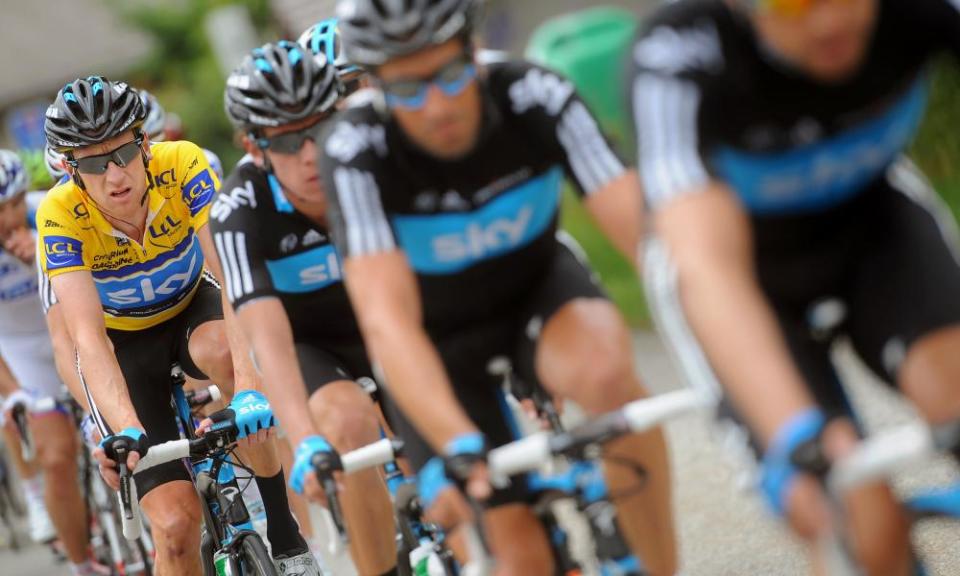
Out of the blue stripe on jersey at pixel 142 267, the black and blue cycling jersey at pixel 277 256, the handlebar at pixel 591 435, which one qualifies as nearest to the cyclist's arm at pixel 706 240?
the handlebar at pixel 591 435

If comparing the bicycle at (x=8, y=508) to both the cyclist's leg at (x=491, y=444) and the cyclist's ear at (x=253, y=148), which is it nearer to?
the cyclist's ear at (x=253, y=148)

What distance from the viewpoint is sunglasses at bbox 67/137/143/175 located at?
6.30 metres

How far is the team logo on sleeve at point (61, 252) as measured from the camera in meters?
6.29

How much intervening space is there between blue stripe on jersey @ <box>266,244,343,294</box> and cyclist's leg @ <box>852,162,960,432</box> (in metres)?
2.63

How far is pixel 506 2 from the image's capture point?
67.5ft

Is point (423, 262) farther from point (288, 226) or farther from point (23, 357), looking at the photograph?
point (23, 357)

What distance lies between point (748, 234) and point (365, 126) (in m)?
1.37

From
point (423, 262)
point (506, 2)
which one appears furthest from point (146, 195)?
point (506, 2)

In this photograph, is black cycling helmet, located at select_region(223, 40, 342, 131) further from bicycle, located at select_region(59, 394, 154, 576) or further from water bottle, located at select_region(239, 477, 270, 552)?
bicycle, located at select_region(59, 394, 154, 576)

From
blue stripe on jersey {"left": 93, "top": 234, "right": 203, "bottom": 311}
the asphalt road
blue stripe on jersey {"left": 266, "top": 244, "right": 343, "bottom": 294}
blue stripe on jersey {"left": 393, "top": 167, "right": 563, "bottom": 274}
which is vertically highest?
blue stripe on jersey {"left": 93, "top": 234, "right": 203, "bottom": 311}

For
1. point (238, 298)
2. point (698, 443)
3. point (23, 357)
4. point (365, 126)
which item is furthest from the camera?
point (23, 357)

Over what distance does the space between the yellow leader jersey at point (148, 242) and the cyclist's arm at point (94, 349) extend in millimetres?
98

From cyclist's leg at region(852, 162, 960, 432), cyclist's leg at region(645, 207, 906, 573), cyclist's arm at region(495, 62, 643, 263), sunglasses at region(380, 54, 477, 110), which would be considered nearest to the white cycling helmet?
cyclist's arm at region(495, 62, 643, 263)

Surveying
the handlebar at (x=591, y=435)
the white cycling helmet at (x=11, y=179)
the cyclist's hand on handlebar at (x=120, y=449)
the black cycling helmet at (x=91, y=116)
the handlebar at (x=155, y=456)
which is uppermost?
the white cycling helmet at (x=11, y=179)
